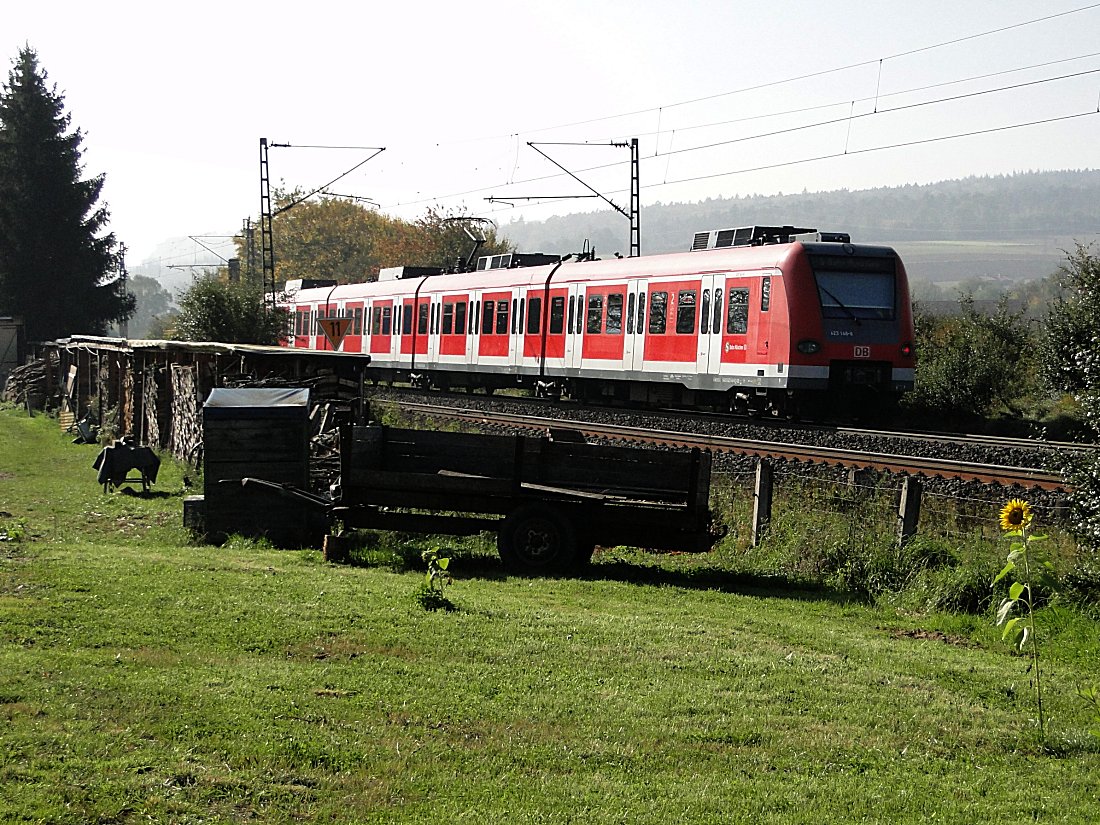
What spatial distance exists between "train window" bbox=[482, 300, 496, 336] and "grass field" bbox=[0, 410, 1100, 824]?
2272 cm

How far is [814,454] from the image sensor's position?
17.8 meters

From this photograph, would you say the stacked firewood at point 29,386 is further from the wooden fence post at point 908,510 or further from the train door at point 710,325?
the wooden fence post at point 908,510

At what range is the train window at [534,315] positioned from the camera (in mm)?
30969

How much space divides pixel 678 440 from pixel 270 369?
7313 mm

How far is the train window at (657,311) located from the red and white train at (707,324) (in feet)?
0.13

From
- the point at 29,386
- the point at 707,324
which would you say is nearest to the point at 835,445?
the point at 707,324

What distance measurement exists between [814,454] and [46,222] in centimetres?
5087

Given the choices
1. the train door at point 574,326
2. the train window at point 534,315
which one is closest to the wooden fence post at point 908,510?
the train door at point 574,326

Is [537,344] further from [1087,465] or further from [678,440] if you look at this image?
[1087,465]

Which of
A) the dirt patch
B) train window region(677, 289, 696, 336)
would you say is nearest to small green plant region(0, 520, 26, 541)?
the dirt patch

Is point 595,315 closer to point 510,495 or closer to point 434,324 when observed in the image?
point 434,324

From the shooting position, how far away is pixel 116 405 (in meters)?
29.8

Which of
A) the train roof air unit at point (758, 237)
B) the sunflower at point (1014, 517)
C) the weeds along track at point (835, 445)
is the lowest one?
the weeds along track at point (835, 445)

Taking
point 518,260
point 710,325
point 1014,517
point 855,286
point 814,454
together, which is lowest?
point 814,454
